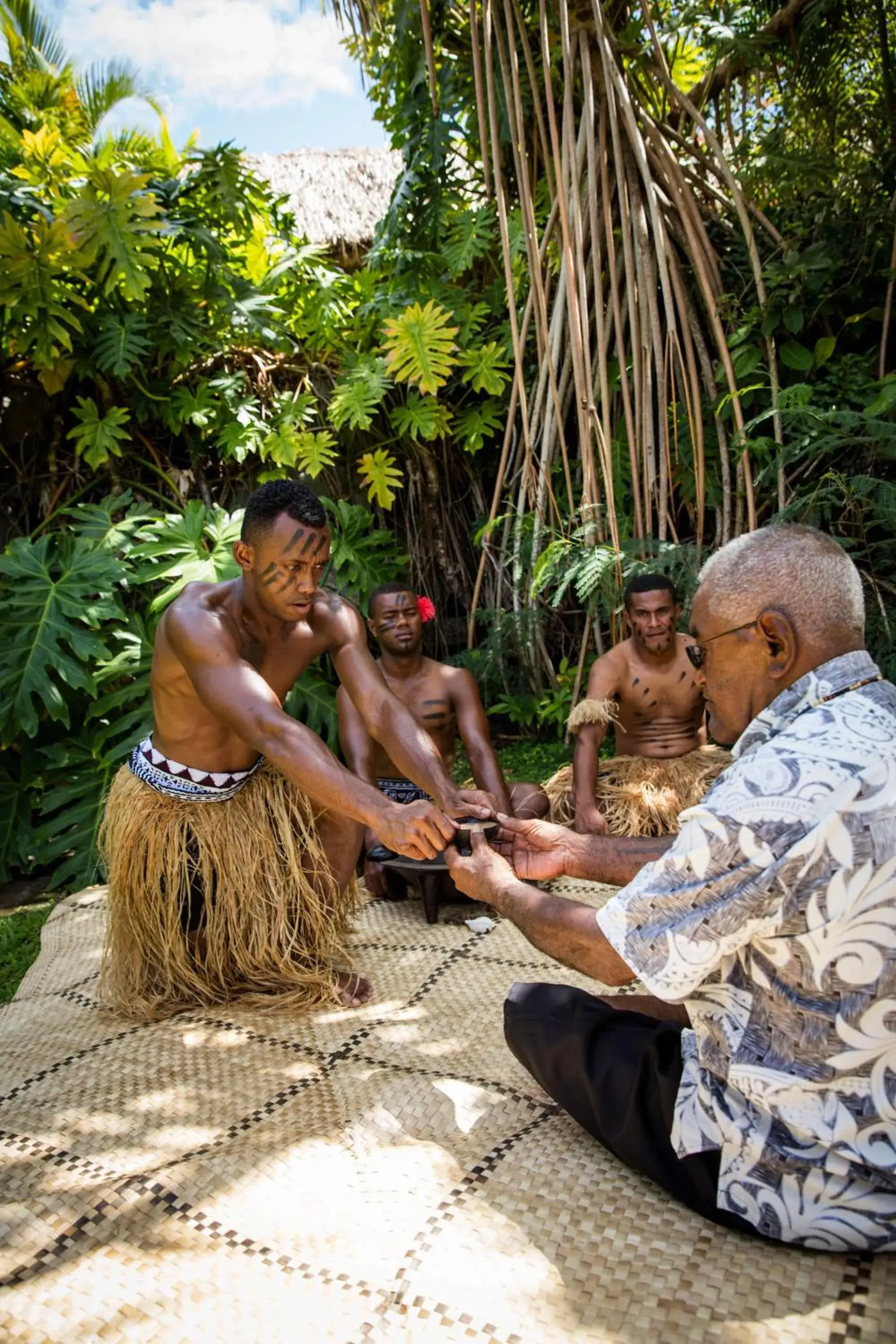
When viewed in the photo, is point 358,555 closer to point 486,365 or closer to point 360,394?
point 360,394

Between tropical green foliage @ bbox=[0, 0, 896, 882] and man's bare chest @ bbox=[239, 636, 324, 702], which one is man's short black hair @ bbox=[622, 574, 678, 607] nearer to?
tropical green foliage @ bbox=[0, 0, 896, 882]

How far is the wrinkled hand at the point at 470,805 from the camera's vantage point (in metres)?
2.30

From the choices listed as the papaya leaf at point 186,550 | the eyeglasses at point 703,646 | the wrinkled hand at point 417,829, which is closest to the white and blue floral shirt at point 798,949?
the eyeglasses at point 703,646

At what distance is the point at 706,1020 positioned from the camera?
1338 mm

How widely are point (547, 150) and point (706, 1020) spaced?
155 inches

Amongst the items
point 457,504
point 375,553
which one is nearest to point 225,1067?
point 375,553

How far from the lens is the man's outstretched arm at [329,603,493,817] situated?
2.51 metres

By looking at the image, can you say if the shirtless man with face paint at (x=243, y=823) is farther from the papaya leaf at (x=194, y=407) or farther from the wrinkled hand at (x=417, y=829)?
the papaya leaf at (x=194, y=407)

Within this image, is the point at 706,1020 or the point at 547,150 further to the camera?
the point at 547,150

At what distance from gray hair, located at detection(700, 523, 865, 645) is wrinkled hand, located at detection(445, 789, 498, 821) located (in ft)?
3.43

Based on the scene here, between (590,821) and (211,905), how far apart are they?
5.07 ft

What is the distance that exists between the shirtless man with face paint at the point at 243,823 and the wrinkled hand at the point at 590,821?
1.14 m

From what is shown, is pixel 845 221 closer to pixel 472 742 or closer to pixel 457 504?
pixel 457 504

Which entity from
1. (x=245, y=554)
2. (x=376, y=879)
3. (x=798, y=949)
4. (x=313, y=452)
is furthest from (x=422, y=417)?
(x=798, y=949)
